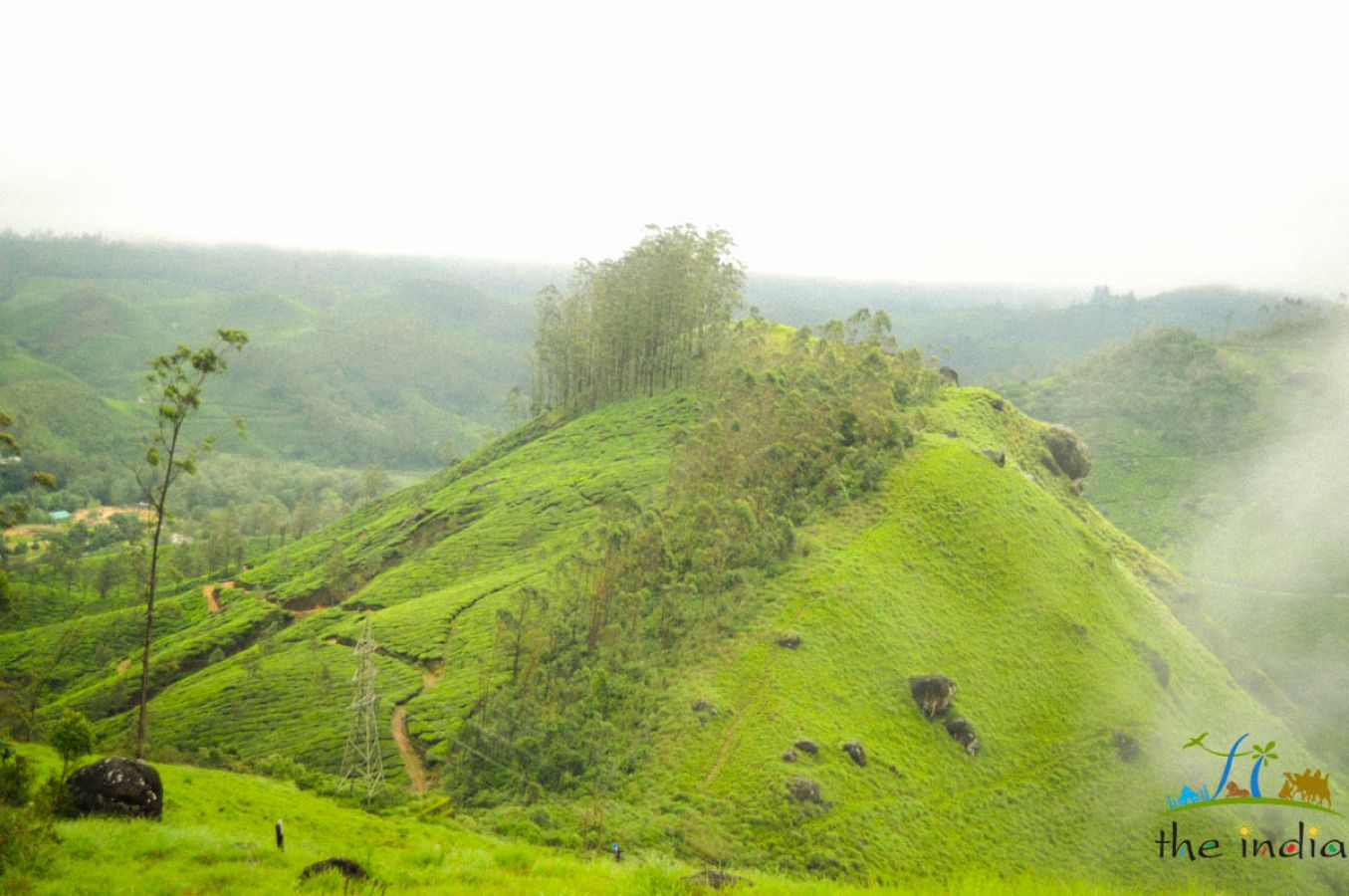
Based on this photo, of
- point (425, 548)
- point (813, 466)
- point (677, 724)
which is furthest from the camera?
point (425, 548)

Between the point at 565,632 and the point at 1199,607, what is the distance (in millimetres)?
79031

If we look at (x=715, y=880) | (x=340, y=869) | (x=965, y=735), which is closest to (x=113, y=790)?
(x=340, y=869)

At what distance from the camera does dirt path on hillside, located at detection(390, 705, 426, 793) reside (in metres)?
48.2

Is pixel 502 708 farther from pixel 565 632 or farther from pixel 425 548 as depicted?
pixel 425 548

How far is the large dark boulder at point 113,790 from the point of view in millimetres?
22344

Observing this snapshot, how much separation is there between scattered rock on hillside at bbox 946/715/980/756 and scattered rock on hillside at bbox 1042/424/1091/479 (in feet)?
182

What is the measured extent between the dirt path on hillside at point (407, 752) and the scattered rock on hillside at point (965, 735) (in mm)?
36786

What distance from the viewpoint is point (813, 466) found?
71.1 meters

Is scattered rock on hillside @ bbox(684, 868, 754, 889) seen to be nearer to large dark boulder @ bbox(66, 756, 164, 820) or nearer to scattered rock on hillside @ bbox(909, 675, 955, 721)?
large dark boulder @ bbox(66, 756, 164, 820)

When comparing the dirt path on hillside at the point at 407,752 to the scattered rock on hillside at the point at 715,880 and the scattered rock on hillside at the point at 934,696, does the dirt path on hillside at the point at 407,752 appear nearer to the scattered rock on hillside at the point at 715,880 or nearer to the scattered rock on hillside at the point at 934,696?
the scattered rock on hillside at the point at 934,696

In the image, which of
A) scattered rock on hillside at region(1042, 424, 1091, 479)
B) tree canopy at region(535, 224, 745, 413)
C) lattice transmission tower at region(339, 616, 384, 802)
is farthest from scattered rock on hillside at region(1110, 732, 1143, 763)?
tree canopy at region(535, 224, 745, 413)

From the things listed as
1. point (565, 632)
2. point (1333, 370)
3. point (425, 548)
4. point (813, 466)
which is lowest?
point (425, 548)

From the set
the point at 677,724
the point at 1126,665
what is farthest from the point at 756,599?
the point at 1126,665

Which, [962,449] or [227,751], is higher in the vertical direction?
[962,449]
